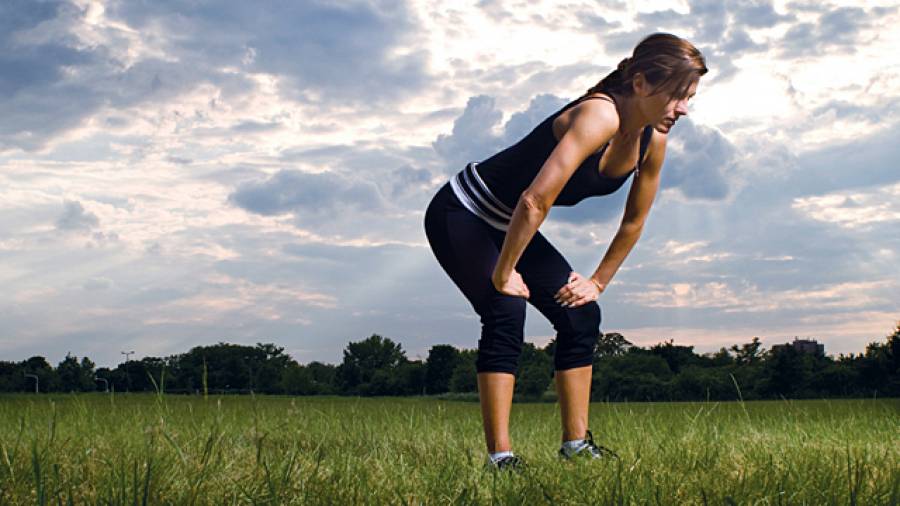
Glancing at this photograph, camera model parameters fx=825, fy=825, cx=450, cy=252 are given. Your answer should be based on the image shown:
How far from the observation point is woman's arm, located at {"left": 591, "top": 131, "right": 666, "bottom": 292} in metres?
5.10

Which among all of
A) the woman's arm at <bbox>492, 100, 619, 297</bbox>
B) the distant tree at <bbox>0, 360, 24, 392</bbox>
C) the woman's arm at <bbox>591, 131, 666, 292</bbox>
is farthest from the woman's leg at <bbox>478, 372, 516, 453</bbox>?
the distant tree at <bbox>0, 360, 24, 392</bbox>

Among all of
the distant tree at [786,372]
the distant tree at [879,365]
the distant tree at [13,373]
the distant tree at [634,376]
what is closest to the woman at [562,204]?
the distant tree at [634,376]

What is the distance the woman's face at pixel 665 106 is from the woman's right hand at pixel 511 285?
1.14 metres

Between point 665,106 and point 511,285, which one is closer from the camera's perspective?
point 665,106

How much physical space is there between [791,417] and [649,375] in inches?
735

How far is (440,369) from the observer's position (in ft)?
109

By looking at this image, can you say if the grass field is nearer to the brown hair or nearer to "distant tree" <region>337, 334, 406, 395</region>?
the brown hair

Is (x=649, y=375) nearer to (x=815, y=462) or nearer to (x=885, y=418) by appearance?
(x=885, y=418)

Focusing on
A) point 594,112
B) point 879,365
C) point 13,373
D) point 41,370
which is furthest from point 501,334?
point 41,370

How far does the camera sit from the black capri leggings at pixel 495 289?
186 inches

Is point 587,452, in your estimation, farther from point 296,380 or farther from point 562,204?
point 296,380

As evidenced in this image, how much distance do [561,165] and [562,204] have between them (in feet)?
2.40

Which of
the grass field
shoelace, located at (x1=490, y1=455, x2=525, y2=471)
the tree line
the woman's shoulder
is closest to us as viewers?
the grass field

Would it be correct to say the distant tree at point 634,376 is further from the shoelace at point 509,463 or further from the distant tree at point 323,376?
the shoelace at point 509,463
